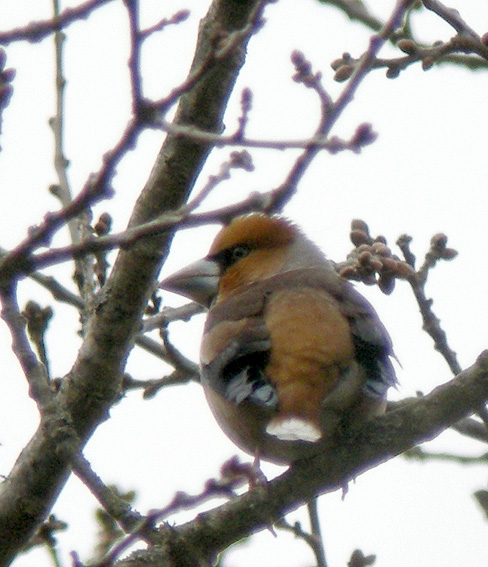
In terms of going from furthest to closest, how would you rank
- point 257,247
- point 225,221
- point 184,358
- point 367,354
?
point 257,247, point 184,358, point 367,354, point 225,221

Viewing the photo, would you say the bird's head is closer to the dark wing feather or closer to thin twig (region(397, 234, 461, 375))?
the dark wing feather

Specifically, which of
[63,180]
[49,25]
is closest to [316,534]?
[63,180]

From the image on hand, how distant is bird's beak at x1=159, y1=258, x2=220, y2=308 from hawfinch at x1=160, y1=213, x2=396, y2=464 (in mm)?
656

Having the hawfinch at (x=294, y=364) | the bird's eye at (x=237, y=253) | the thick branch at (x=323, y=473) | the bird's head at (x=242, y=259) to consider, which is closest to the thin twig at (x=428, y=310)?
the thick branch at (x=323, y=473)

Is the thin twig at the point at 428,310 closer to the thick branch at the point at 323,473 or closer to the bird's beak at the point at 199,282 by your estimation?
the thick branch at the point at 323,473

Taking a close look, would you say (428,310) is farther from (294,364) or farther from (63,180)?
(63,180)

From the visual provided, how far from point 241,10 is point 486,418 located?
1.62 m

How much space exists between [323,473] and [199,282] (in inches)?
87.5

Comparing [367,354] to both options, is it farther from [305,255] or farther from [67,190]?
[305,255]

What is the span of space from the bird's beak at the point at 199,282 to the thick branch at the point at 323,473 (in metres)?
2.06

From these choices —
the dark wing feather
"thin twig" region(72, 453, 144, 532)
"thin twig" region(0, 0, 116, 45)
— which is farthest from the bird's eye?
"thin twig" region(0, 0, 116, 45)

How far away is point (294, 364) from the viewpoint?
432cm

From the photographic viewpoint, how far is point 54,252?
2.16 metres

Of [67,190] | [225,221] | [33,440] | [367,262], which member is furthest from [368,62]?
[67,190]
